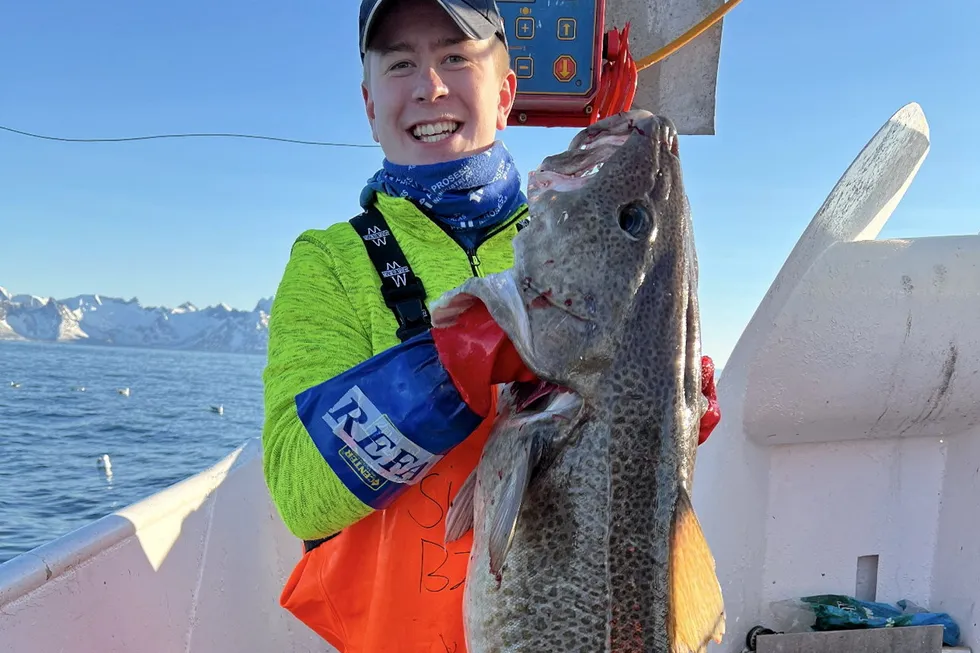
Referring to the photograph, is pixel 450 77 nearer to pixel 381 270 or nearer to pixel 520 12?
pixel 381 270

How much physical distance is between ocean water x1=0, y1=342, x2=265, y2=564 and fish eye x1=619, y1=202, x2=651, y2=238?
114 cm

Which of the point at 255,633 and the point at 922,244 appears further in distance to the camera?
the point at 922,244

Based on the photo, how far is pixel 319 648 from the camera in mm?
4324

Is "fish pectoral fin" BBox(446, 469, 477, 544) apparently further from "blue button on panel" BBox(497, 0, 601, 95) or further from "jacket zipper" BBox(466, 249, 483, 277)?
"blue button on panel" BBox(497, 0, 601, 95)

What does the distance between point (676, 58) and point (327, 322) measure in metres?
4.07

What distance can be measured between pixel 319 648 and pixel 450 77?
357cm

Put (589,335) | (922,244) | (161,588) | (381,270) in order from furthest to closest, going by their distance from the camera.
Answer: (922,244) < (161,588) < (381,270) < (589,335)

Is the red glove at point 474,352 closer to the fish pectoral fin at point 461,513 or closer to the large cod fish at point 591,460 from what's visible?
the large cod fish at point 591,460

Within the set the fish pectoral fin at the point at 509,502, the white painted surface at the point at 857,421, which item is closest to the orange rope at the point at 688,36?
the white painted surface at the point at 857,421

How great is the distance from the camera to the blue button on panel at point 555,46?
13.8 feet

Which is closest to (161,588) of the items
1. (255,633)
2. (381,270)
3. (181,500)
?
(181,500)

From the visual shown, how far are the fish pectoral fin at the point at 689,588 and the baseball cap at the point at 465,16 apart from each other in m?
1.47

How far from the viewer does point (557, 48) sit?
4.24 m

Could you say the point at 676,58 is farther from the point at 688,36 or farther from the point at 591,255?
the point at 591,255
